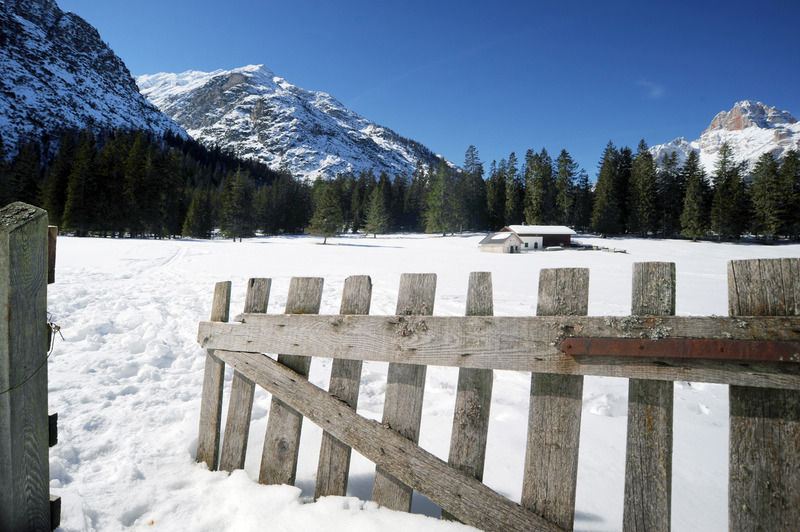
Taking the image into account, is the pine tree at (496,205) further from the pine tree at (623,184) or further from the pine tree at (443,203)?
the pine tree at (623,184)

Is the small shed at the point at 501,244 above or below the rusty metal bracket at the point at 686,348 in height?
above

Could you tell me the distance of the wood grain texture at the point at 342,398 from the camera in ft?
6.57

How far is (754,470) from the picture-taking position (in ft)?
4.17

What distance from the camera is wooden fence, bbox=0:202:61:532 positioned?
1.47m

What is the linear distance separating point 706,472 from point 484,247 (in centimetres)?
3695

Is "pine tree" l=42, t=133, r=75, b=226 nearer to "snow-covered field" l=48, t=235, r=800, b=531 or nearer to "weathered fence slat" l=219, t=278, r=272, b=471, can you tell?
"snow-covered field" l=48, t=235, r=800, b=531

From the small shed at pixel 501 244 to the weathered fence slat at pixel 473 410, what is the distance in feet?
123

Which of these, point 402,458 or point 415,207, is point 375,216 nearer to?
point 415,207

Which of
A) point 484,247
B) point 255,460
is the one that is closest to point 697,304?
point 255,460

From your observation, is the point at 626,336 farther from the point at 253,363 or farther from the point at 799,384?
the point at 253,363

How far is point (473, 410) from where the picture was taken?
67.5 inches

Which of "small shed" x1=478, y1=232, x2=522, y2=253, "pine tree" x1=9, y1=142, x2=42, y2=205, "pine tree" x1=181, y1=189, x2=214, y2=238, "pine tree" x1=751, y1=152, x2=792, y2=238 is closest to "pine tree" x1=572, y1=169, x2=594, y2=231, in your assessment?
"pine tree" x1=751, y1=152, x2=792, y2=238

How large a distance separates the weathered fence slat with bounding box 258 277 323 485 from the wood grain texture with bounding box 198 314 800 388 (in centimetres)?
10

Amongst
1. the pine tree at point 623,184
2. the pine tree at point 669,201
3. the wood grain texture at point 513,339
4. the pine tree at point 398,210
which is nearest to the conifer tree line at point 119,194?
the pine tree at point 398,210
